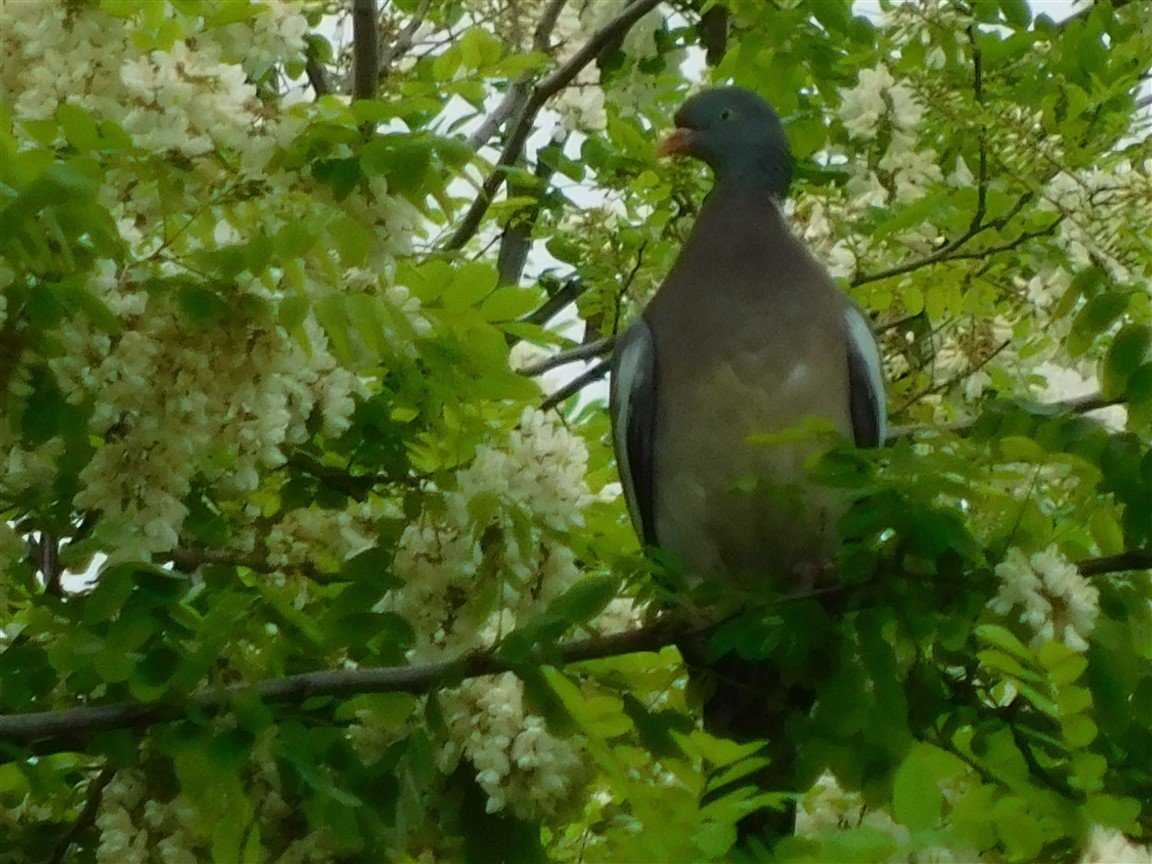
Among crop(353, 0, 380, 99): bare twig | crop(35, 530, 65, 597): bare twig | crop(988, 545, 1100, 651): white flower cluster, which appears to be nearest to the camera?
crop(988, 545, 1100, 651): white flower cluster

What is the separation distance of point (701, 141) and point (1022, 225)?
58cm

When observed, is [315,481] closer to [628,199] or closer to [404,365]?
[404,365]

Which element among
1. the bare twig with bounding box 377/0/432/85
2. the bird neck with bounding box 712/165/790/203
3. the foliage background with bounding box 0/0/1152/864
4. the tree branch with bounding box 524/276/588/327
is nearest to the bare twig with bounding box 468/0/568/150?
the bare twig with bounding box 377/0/432/85

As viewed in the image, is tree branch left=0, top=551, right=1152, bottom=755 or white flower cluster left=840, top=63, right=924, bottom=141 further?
white flower cluster left=840, top=63, right=924, bottom=141

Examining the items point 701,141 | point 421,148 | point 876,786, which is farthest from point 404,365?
point 701,141

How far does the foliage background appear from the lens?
139cm

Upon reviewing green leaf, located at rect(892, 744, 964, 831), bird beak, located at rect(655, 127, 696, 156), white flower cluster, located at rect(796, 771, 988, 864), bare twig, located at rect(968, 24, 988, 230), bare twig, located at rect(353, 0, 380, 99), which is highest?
bare twig, located at rect(353, 0, 380, 99)

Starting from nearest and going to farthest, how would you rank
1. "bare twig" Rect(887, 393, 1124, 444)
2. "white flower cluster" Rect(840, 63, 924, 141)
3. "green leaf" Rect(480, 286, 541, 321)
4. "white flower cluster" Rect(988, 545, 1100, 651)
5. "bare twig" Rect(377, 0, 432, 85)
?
1. "white flower cluster" Rect(988, 545, 1100, 651)
2. "bare twig" Rect(887, 393, 1124, 444)
3. "green leaf" Rect(480, 286, 541, 321)
4. "white flower cluster" Rect(840, 63, 924, 141)
5. "bare twig" Rect(377, 0, 432, 85)

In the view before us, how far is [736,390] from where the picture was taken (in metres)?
2.29

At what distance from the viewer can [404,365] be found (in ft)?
5.83

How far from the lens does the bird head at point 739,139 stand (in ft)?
8.46

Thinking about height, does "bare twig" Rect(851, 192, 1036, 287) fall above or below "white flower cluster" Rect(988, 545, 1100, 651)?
above

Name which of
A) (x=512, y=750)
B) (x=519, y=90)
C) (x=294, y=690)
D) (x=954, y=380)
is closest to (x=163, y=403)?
(x=294, y=690)

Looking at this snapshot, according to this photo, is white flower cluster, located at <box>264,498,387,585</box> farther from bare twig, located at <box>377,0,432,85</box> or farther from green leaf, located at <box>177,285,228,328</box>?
bare twig, located at <box>377,0,432,85</box>
